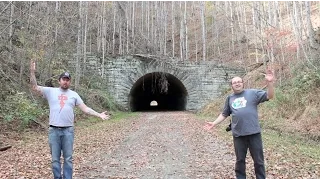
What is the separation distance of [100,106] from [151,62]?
6063 millimetres

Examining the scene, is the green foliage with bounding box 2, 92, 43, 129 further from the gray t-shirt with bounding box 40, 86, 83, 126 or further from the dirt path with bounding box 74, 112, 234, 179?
the gray t-shirt with bounding box 40, 86, 83, 126

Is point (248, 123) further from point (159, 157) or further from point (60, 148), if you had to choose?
point (159, 157)

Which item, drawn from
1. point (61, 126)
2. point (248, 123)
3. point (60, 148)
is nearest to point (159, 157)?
point (60, 148)

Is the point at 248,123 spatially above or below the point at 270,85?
below

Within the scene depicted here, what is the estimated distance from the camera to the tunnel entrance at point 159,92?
95.1 feet

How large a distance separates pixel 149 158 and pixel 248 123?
11.1ft

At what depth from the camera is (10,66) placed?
51.4 ft

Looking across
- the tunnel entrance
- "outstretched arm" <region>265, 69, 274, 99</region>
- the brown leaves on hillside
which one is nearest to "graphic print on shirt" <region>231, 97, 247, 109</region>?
"outstretched arm" <region>265, 69, 274, 99</region>

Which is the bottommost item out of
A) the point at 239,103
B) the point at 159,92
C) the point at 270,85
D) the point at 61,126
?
the point at 159,92

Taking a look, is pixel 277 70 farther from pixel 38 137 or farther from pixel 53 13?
pixel 38 137

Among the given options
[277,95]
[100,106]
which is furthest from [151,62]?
[277,95]

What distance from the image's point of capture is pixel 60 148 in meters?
5.68

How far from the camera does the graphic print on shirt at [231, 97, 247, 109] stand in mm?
5516

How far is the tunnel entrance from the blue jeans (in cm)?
2150
